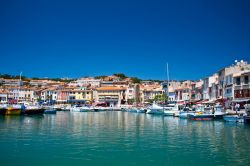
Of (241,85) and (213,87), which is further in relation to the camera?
(213,87)

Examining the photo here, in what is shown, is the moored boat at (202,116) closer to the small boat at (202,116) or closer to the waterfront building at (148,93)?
the small boat at (202,116)

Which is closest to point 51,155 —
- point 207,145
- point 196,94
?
point 207,145

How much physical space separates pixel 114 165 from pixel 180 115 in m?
47.5

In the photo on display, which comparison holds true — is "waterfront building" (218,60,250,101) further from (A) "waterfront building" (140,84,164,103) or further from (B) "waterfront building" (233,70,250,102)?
(A) "waterfront building" (140,84,164,103)

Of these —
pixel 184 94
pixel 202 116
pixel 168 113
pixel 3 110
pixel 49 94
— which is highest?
pixel 49 94

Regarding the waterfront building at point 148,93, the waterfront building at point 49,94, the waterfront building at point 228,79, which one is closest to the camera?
the waterfront building at point 228,79

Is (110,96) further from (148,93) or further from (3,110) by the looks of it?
(3,110)

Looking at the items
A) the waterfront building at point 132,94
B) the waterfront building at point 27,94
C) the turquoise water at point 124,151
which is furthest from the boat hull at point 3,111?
the waterfront building at point 132,94

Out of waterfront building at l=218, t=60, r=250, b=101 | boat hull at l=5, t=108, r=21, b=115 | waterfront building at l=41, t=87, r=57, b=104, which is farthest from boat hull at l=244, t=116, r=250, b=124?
waterfront building at l=41, t=87, r=57, b=104

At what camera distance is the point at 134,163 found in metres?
19.5

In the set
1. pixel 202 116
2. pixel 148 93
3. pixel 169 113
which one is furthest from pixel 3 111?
pixel 148 93

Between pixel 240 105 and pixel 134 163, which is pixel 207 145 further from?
pixel 240 105

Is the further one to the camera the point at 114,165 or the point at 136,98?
the point at 136,98

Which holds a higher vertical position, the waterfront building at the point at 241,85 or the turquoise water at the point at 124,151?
the waterfront building at the point at 241,85
